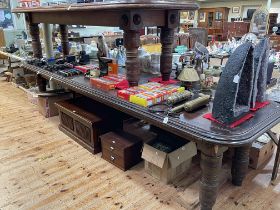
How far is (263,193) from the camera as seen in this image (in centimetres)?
203

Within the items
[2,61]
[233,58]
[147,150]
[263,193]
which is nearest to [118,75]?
[147,150]

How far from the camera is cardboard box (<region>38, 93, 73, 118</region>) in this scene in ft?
11.2

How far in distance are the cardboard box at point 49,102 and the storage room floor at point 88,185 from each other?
711mm

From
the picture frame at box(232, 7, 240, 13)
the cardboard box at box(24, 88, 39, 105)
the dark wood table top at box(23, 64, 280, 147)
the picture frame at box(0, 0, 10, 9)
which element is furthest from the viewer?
the picture frame at box(232, 7, 240, 13)

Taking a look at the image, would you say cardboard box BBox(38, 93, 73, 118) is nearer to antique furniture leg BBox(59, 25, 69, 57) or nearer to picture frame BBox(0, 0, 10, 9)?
antique furniture leg BBox(59, 25, 69, 57)

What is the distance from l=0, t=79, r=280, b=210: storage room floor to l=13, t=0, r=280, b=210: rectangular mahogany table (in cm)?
24

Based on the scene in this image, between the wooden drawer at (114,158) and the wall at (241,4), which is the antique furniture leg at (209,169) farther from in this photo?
the wall at (241,4)

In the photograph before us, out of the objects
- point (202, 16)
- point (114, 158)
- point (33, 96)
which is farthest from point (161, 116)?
point (202, 16)

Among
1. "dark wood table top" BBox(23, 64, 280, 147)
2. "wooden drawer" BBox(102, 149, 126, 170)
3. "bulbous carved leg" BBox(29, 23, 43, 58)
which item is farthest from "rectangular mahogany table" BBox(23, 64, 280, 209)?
"bulbous carved leg" BBox(29, 23, 43, 58)

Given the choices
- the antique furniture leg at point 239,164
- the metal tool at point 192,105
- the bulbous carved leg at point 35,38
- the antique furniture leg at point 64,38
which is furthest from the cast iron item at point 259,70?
the bulbous carved leg at point 35,38

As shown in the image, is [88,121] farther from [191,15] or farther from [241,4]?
[191,15]

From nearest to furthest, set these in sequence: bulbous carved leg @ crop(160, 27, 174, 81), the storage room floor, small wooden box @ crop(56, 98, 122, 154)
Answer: the storage room floor, bulbous carved leg @ crop(160, 27, 174, 81), small wooden box @ crop(56, 98, 122, 154)

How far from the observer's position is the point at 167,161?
2037 millimetres

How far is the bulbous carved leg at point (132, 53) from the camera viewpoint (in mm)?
1961
